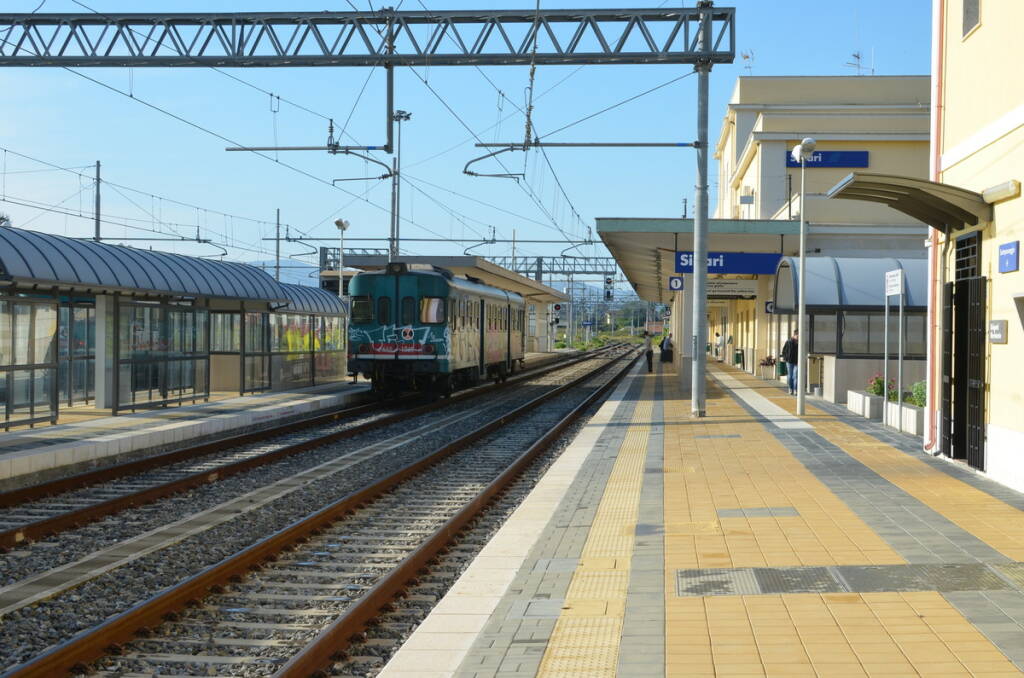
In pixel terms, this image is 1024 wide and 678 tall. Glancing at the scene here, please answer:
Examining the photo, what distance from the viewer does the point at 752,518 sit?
884 centimetres

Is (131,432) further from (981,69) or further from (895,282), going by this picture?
(981,69)

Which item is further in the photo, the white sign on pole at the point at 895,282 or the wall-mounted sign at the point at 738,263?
the wall-mounted sign at the point at 738,263

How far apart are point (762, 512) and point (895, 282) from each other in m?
9.23

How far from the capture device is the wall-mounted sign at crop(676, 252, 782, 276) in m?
25.7

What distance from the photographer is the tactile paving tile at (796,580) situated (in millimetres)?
6305

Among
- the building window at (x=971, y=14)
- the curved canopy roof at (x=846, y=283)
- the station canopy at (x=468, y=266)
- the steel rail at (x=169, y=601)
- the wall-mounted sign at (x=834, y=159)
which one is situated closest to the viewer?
the steel rail at (x=169, y=601)

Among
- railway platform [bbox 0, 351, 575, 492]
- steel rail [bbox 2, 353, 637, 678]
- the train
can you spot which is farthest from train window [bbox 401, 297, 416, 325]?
steel rail [bbox 2, 353, 637, 678]

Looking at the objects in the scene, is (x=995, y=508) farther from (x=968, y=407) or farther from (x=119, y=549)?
(x=119, y=549)

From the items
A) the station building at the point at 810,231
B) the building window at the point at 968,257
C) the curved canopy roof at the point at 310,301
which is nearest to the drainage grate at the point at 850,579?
the building window at the point at 968,257

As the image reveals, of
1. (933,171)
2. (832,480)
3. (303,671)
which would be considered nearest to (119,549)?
(303,671)

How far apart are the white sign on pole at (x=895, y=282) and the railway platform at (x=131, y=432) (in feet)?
36.5

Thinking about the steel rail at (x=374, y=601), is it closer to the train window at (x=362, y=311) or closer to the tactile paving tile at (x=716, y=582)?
the tactile paving tile at (x=716, y=582)

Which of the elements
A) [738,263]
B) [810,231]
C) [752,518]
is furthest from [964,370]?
[810,231]

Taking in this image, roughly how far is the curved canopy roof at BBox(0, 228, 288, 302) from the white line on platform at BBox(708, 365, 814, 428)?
35.6 feet
